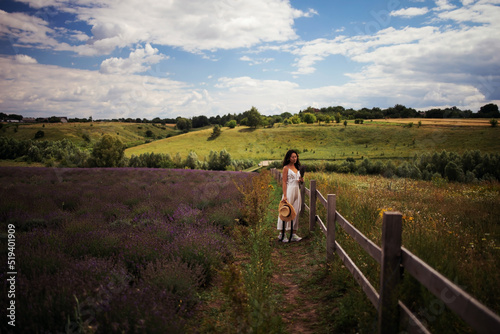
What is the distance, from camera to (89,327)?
2.45 meters

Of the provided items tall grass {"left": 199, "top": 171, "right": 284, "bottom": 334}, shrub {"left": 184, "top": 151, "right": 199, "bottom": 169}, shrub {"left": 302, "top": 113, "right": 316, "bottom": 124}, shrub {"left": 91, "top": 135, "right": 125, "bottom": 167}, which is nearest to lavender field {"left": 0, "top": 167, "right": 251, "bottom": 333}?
tall grass {"left": 199, "top": 171, "right": 284, "bottom": 334}

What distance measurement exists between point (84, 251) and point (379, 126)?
9377 centimetres

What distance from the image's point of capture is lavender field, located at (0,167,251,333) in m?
2.73

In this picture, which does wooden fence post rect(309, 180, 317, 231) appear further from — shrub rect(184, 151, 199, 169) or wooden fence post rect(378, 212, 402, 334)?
shrub rect(184, 151, 199, 169)

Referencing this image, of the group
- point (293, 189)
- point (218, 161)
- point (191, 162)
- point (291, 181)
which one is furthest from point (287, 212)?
point (191, 162)

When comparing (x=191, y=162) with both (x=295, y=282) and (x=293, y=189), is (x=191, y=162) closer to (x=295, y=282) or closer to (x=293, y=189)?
(x=293, y=189)

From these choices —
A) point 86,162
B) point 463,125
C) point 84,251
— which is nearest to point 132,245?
point 84,251

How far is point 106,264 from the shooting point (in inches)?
149

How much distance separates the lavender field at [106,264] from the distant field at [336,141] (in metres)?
52.2

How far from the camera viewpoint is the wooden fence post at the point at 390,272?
268 centimetres

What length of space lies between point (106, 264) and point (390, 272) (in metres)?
3.69

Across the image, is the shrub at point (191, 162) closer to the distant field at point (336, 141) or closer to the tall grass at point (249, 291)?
the distant field at point (336, 141)

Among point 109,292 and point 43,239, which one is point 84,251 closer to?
point 43,239

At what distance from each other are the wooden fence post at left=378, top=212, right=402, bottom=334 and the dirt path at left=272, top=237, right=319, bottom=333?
1211mm
